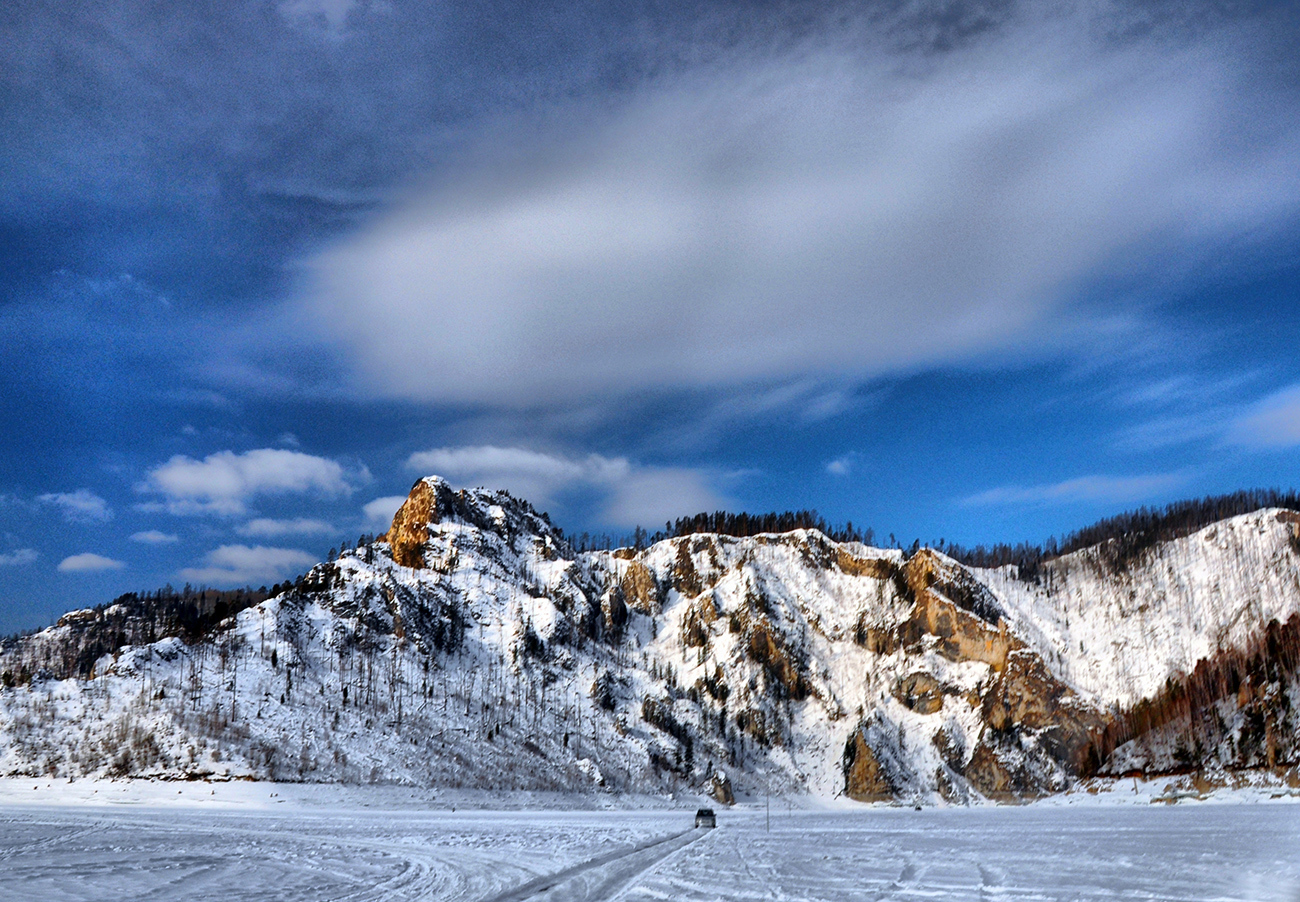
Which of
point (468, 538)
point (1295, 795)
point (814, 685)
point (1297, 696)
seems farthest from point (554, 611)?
point (1297, 696)

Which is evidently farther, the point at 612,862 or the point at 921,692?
the point at 921,692

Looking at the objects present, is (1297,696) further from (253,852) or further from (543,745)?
(253,852)

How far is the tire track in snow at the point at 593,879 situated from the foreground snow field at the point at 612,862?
9 cm

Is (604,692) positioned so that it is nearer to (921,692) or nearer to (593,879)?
(921,692)

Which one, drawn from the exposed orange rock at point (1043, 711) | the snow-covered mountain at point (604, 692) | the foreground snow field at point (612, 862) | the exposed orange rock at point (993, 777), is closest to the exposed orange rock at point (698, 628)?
the snow-covered mountain at point (604, 692)

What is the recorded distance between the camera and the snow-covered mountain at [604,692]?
108 metres

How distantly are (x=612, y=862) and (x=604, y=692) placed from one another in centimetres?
13122

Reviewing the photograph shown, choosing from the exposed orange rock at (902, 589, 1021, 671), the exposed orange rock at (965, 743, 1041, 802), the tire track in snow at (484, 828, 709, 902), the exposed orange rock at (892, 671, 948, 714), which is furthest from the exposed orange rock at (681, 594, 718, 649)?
the tire track in snow at (484, 828, 709, 902)

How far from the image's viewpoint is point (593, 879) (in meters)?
27.1

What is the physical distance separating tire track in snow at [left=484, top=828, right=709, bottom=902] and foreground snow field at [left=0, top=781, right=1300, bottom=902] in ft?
0.28

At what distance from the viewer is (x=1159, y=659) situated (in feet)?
635

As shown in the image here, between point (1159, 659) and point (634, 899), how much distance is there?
204 m

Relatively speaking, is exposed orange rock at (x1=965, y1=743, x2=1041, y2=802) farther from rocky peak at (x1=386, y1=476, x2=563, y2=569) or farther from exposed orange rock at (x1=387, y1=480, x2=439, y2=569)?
exposed orange rock at (x1=387, y1=480, x2=439, y2=569)

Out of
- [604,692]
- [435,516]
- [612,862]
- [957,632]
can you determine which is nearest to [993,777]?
[957,632]
